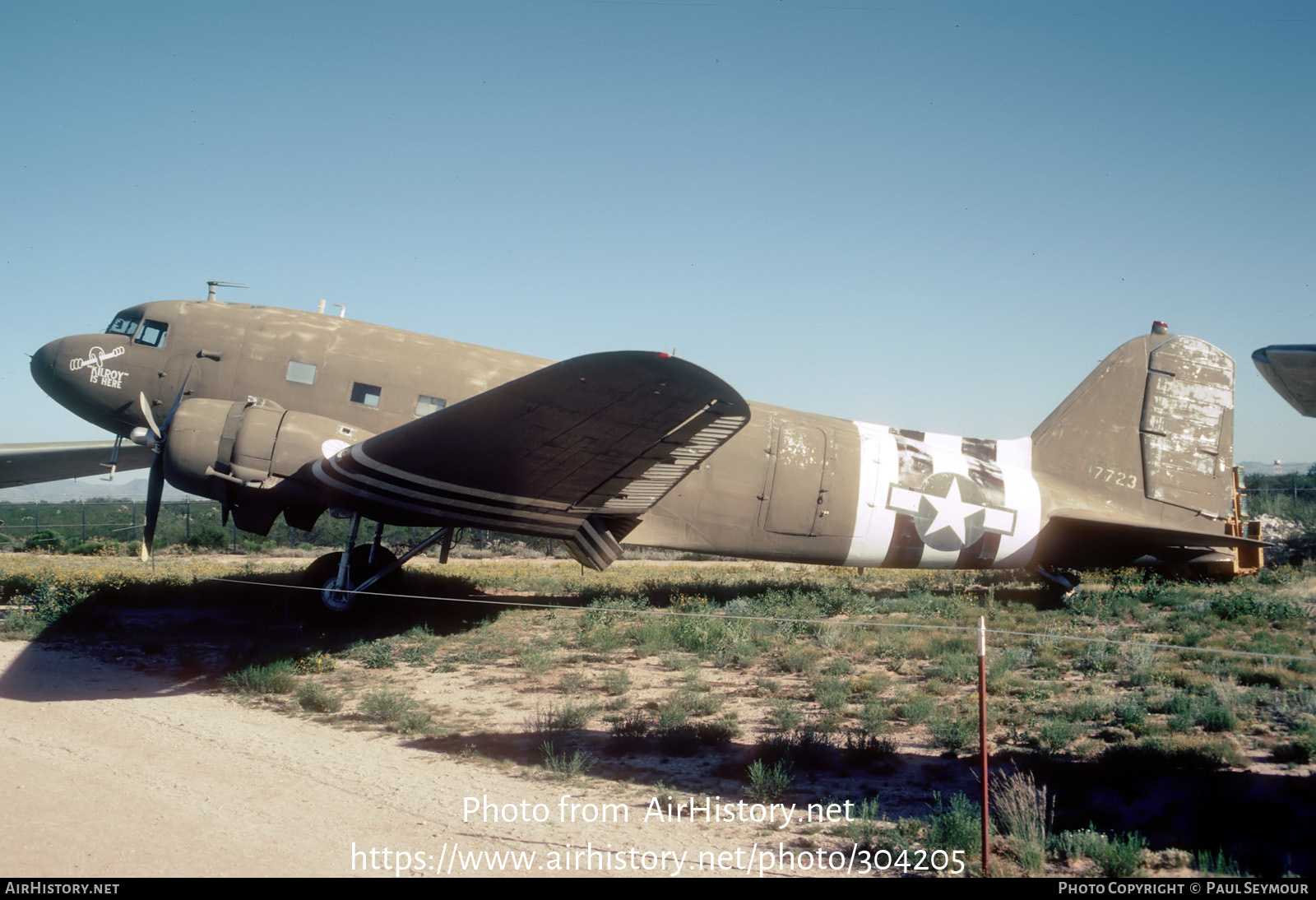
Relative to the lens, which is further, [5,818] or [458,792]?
[458,792]

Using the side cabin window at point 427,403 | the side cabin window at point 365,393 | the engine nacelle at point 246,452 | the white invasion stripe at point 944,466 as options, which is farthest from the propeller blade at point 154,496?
the white invasion stripe at point 944,466

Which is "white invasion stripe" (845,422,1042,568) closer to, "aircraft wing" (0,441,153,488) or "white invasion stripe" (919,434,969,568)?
"white invasion stripe" (919,434,969,568)

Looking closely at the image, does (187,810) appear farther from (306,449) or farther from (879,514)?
(879,514)

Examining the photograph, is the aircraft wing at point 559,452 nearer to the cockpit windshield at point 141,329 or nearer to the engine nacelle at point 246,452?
the engine nacelle at point 246,452

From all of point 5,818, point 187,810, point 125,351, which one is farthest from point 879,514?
point 125,351

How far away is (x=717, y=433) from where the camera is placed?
927cm

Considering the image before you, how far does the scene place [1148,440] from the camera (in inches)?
534

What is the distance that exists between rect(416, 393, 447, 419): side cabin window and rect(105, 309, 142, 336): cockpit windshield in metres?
4.66

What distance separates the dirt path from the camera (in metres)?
4.40

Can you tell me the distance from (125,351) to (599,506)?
781 cm

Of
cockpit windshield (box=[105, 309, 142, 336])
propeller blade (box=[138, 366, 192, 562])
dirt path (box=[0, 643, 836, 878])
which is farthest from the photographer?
cockpit windshield (box=[105, 309, 142, 336])

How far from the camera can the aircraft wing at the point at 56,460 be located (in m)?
15.2

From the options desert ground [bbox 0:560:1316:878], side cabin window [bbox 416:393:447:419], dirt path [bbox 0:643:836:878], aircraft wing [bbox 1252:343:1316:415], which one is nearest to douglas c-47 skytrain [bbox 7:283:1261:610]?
side cabin window [bbox 416:393:447:419]

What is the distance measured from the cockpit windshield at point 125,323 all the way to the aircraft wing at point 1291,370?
14.0 metres
